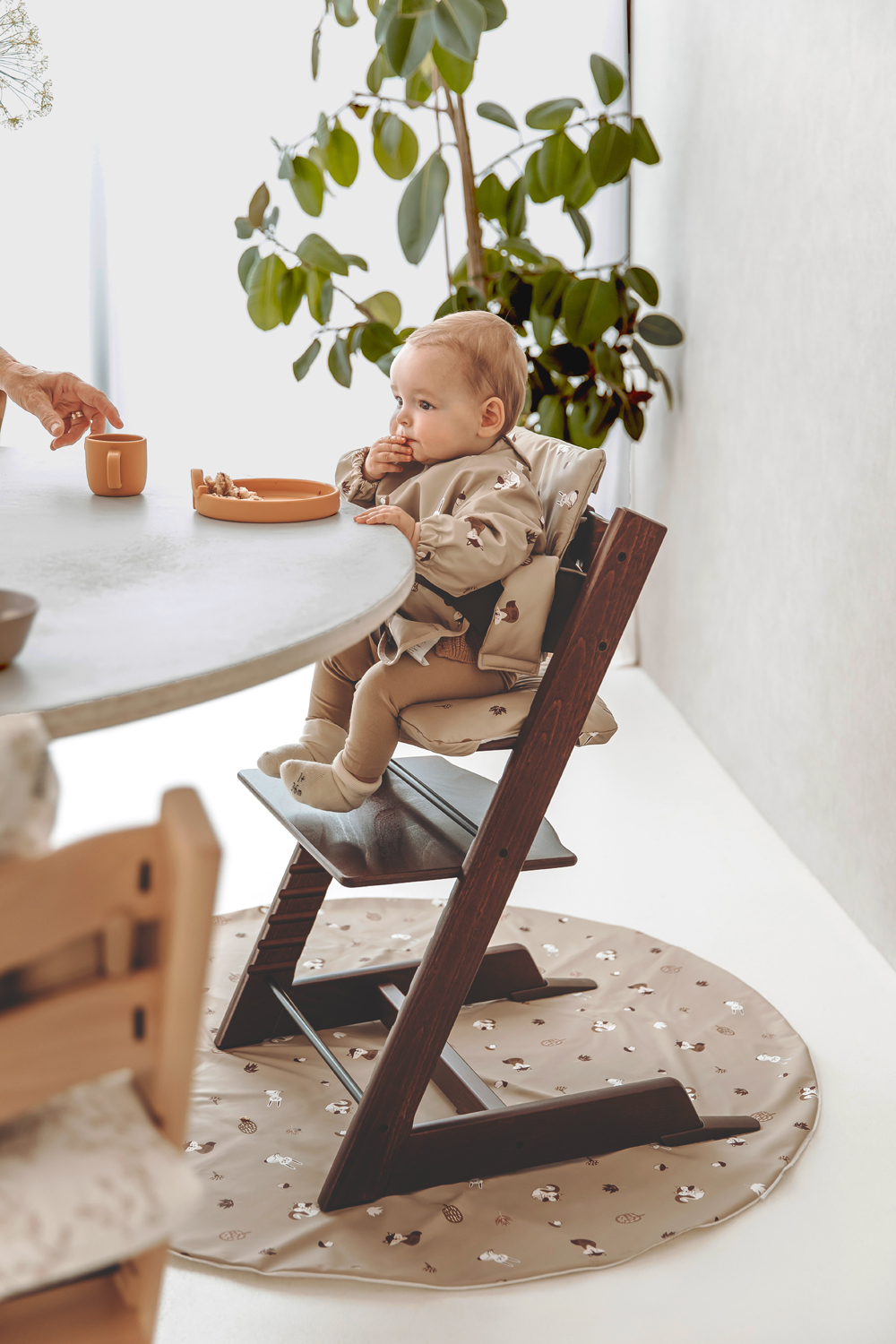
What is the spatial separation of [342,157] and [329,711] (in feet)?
6.72

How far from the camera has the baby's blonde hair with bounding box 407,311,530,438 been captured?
170 cm

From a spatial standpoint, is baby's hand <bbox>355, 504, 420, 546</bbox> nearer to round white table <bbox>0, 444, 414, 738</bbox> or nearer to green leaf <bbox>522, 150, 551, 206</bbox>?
round white table <bbox>0, 444, 414, 738</bbox>

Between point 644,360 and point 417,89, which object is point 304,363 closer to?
point 417,89

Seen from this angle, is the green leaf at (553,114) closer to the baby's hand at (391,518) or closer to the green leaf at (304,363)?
the green leaf at (304,363)

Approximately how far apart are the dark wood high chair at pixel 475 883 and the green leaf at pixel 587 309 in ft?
5.46

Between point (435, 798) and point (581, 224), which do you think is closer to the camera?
point (435, 798)

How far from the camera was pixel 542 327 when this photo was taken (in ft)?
10.5

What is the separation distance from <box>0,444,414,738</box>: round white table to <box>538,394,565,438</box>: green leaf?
5.89ft

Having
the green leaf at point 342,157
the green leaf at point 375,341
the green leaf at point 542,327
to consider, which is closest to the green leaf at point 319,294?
the green leaf at point 375,341

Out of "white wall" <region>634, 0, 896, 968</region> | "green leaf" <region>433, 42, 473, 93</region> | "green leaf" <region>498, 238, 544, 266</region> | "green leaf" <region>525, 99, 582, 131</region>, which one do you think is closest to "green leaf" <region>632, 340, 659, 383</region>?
"white wall" <region>634, 0, 896, 968</region>

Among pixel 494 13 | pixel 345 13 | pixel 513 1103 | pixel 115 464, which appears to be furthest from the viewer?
pixel 345 13

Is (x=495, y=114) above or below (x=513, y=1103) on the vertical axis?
above

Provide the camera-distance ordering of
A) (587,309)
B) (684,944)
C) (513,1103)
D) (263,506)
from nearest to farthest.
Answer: (263,506)
(513,1103)
(684,944)
(587,309)

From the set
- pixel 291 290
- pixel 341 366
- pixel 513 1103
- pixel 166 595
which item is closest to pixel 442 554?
pixel 166 595
